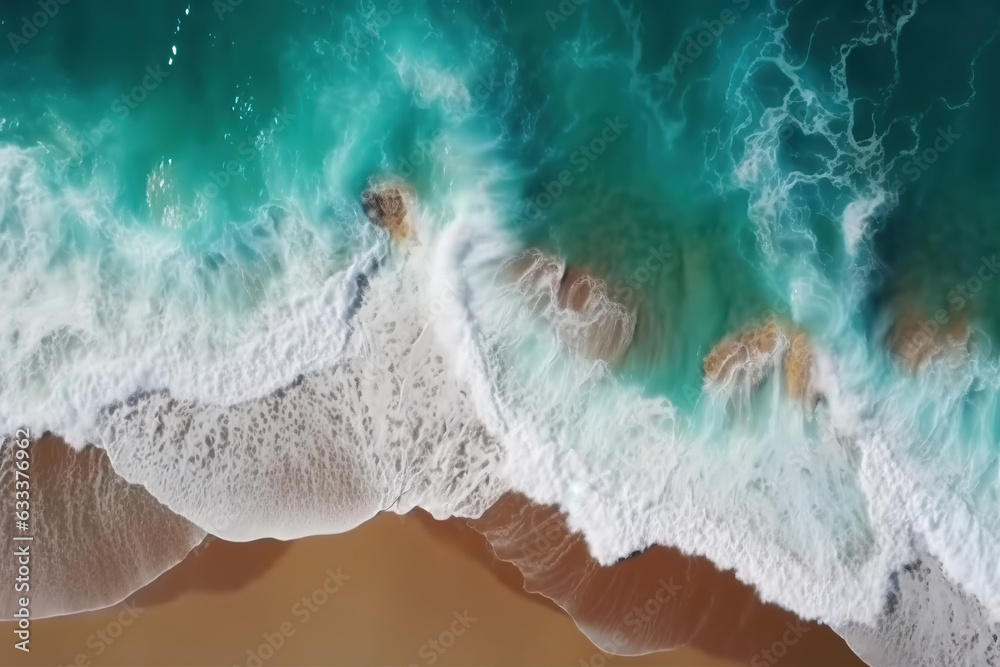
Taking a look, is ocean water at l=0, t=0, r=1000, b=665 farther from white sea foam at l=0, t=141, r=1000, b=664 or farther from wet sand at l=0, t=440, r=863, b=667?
wet sand at l=0, t=440, r=863, b=667

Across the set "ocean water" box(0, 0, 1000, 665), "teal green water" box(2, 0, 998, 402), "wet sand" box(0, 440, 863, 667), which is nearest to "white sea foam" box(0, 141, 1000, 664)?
"ocean water" box(0, 0, 1000, 665)

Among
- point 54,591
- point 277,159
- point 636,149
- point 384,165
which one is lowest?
point 54,591

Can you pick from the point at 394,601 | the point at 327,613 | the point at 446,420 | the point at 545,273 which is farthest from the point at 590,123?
the point at 327,613

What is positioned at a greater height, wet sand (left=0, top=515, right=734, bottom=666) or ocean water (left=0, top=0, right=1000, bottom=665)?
ocean water (left=0, top=0, right=1000, bottom=665)

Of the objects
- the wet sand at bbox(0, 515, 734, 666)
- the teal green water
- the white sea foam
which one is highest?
the teal green water

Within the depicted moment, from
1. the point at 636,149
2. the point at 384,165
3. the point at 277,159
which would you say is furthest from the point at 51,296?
the point at 636,149

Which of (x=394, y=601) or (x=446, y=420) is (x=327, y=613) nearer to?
(x=394, y=601)

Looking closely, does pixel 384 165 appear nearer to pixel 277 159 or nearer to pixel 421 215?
pixel 421 215

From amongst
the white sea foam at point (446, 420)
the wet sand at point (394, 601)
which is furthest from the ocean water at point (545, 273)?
the wet sand at point (394, 601)
